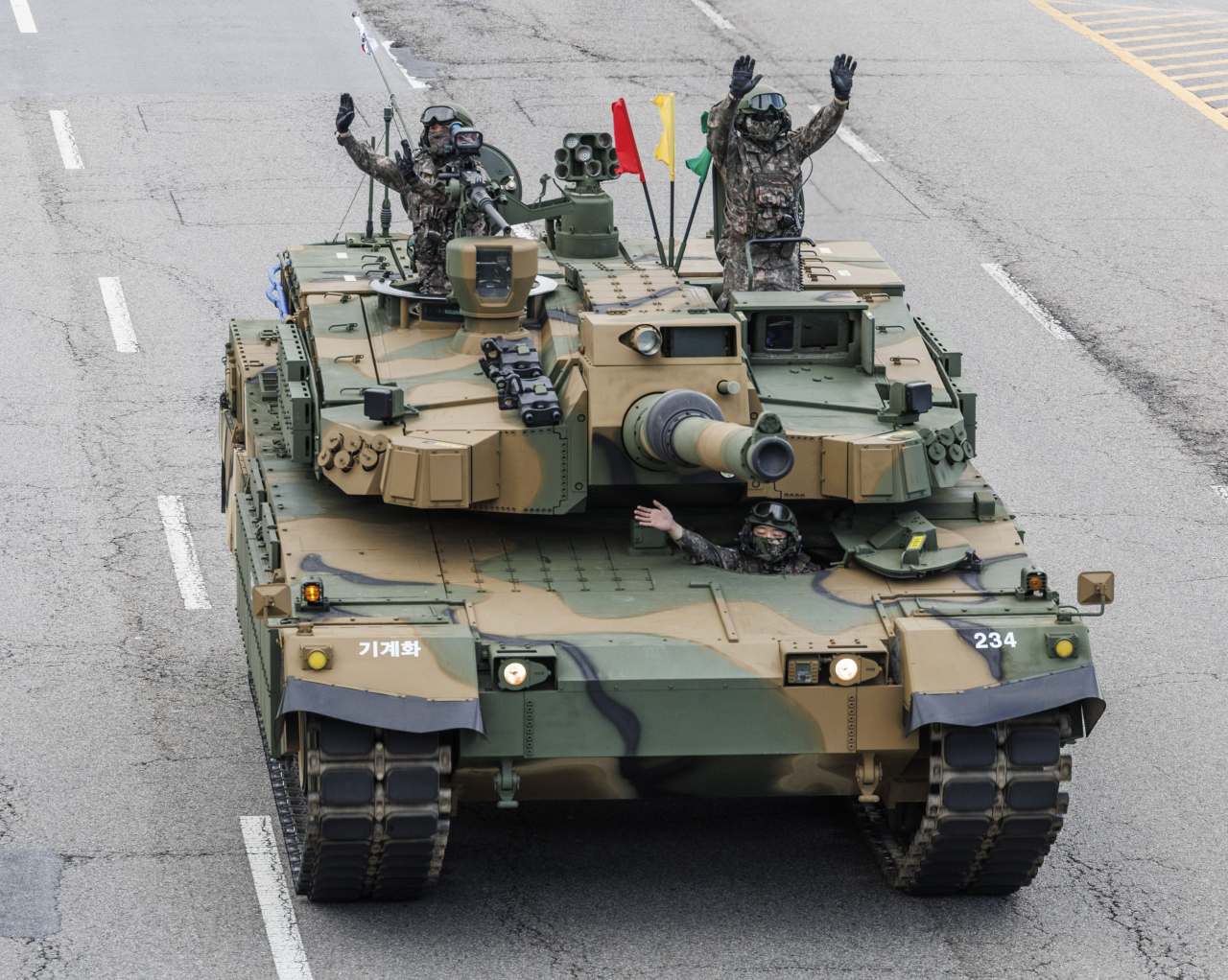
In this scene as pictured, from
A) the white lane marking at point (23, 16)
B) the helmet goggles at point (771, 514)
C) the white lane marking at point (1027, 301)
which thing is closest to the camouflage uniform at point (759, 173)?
the helmet goggles at point (771, 514)

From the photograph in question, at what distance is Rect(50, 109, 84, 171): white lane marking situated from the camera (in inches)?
1128

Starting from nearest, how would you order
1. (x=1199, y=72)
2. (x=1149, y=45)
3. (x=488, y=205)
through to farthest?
(x=488, y=205) < (x=1199, y=72) < (x=1149, y=45)

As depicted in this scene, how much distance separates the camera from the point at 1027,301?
25.8 meters

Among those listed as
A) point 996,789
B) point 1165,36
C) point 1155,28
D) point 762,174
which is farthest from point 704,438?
point 1155,28

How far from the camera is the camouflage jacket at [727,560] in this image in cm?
1411

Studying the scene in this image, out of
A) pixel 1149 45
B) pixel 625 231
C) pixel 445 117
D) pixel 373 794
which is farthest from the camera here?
pixel 1149 45

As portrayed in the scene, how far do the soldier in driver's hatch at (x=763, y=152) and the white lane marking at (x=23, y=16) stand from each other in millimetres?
17956

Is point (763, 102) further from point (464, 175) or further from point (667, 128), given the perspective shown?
point (464, 175)

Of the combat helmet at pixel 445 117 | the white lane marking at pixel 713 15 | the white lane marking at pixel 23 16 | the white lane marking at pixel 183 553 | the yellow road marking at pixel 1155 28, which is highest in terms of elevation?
the combat helmet at pixel 445 117

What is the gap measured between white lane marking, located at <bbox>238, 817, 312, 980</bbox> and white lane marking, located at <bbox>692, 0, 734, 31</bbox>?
21772 mm

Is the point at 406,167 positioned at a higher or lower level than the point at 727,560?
higher

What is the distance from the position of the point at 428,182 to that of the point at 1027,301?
35.1 feet

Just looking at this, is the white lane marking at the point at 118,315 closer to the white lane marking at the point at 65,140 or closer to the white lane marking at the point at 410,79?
the white lane marking at the point at 65,140

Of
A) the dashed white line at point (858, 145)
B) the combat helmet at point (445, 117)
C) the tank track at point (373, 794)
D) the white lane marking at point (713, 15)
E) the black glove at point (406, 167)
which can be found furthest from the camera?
the white lane marking at point (713, 15)
